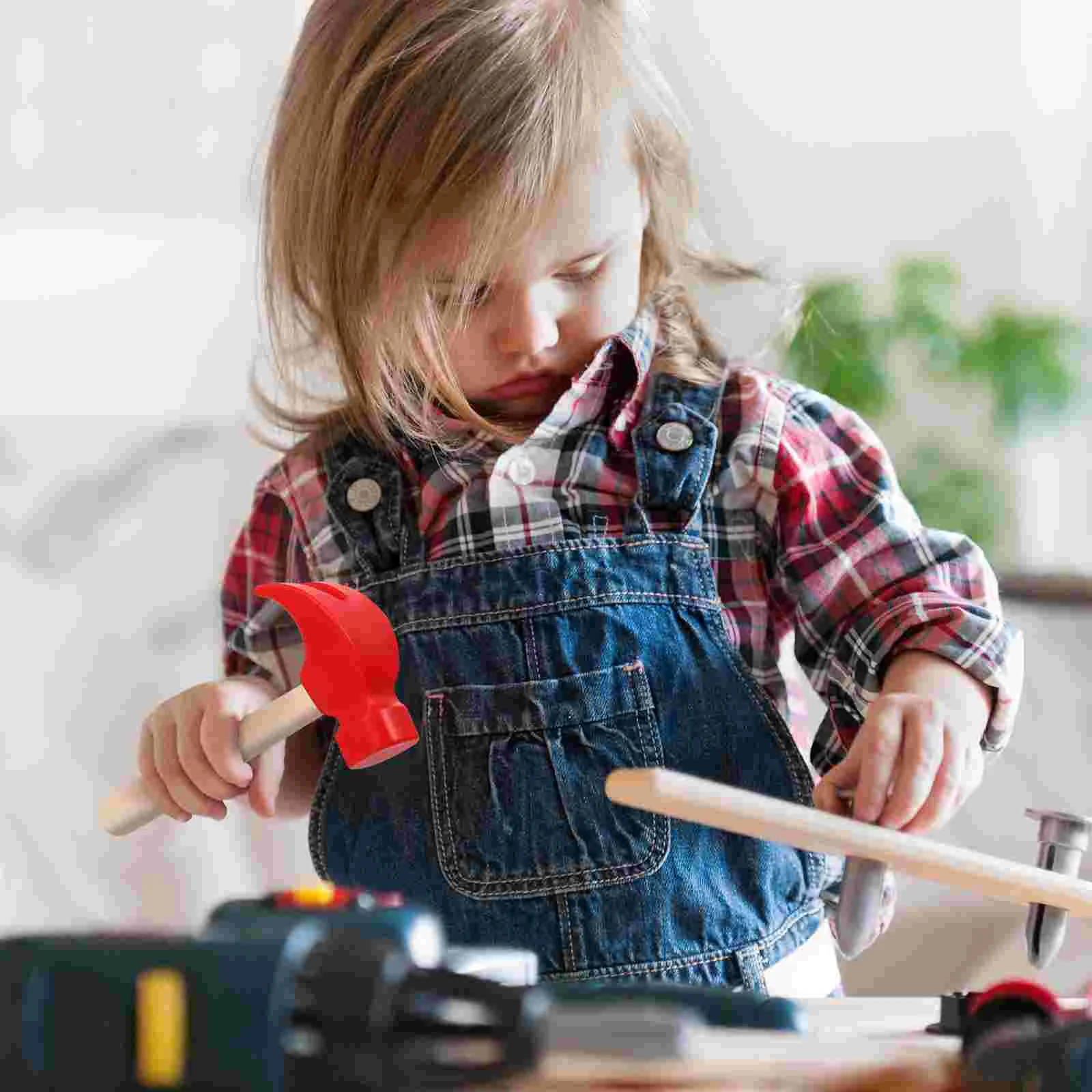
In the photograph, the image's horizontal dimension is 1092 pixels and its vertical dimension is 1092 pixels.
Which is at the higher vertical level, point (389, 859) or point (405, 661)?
point (405, 661)

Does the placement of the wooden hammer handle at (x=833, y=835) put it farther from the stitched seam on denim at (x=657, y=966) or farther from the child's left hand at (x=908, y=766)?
the stitched seam on denim at (x=657, y=966)

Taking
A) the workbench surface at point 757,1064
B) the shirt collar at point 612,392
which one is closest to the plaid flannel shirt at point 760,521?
the shirt collar at point 612,392

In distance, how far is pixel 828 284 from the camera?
5.78 ft

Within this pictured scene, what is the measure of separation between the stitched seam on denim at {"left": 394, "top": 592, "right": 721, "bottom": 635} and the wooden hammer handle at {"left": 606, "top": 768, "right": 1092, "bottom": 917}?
0.25 metres

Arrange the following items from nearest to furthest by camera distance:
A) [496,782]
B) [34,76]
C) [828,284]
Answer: [496,782], [34,76], [828,284]

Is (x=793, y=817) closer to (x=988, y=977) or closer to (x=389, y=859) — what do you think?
(x=389, y=859)

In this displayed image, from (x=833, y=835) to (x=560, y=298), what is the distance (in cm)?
38

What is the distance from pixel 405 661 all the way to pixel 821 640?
23 centimetres

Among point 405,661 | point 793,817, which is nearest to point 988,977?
point 405,661

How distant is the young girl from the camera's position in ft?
2.72

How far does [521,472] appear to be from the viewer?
89cm

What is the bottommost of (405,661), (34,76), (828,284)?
(405,661)

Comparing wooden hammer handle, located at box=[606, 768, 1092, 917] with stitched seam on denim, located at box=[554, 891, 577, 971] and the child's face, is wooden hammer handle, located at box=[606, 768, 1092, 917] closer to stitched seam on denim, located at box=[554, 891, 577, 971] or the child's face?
stitched seam on denim, located at box=[554, 891, 577, 971]

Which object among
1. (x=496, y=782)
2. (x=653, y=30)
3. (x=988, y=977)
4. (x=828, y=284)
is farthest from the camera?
(x=828, y=284)
